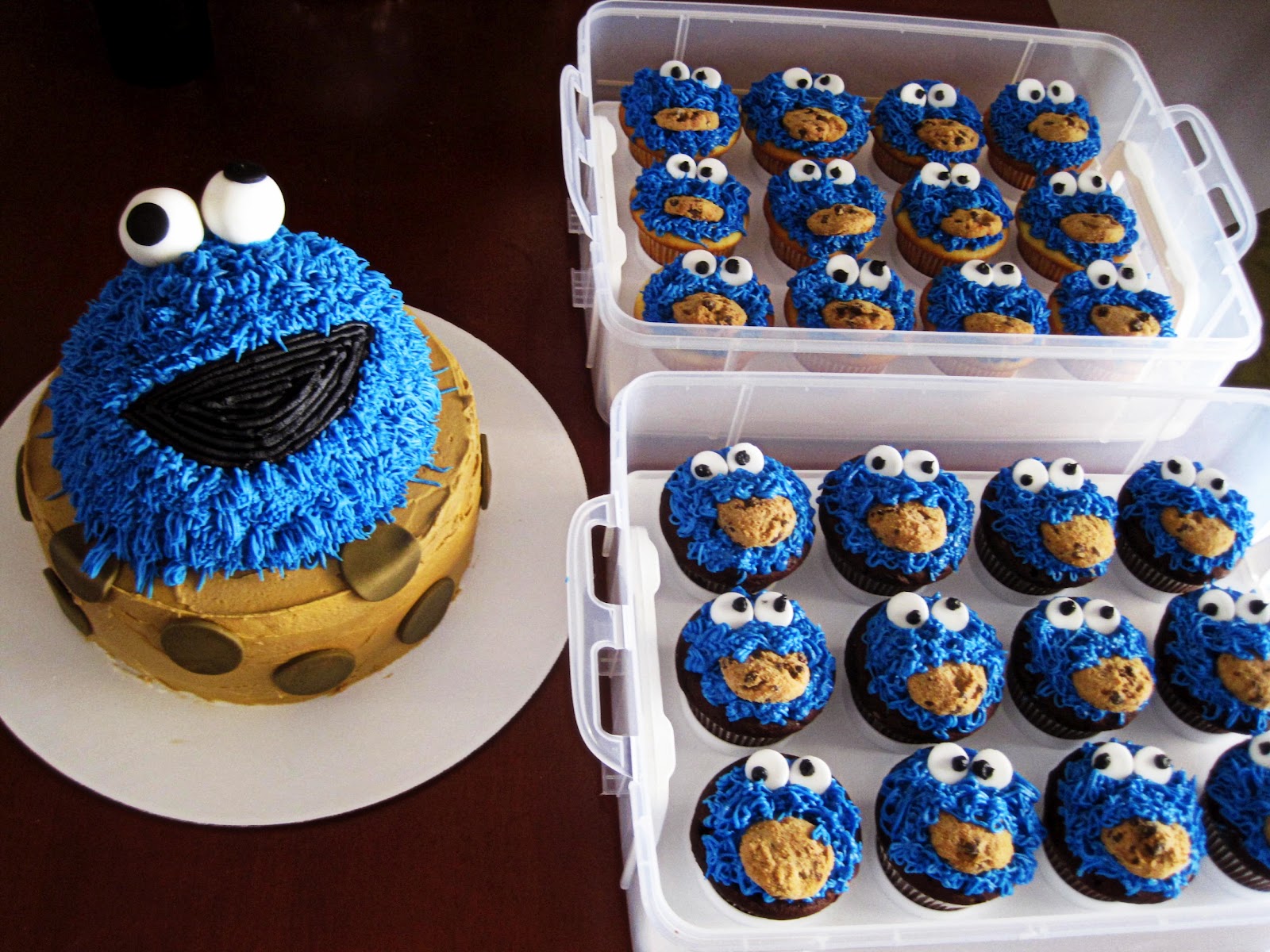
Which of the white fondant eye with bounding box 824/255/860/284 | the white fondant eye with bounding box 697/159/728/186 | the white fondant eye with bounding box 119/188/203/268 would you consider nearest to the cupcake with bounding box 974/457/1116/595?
the white fondant eye with bounding box 824/255/860/284

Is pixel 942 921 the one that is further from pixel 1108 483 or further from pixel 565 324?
pixel 565 324

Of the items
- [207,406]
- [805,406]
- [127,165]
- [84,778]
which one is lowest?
[84,778]

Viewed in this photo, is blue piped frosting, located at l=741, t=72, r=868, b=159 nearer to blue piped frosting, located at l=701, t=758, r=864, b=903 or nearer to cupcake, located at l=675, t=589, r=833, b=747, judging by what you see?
cupcake, located at l=675, t=589, r=833, b=747

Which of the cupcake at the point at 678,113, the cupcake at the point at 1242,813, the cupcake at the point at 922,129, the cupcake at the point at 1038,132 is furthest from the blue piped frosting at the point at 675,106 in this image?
the cupcake at the point at 1242,813

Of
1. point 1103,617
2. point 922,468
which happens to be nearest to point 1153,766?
point 1103,617

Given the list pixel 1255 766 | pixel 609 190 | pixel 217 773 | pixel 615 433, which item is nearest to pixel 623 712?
pixel 615 433

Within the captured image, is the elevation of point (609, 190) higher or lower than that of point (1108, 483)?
higher
